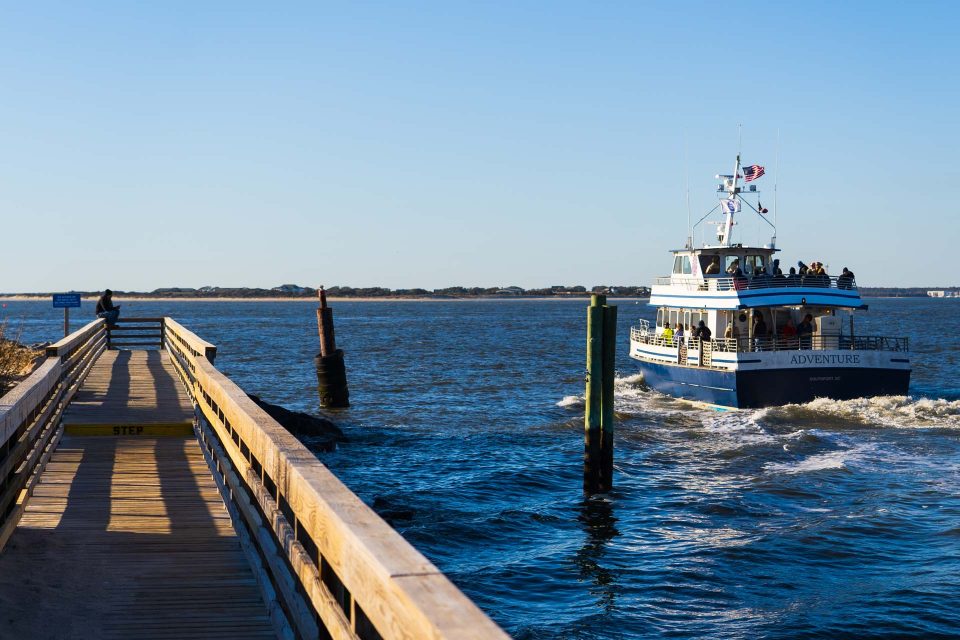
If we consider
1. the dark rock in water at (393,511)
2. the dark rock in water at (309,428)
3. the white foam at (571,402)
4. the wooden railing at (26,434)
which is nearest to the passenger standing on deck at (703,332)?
the white foam at (571,402)

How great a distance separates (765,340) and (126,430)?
65.6 feet

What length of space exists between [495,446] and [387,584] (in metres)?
20.7

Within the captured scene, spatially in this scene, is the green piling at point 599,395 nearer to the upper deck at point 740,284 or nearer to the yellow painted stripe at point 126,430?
the yellow painted stripe at point 126,430

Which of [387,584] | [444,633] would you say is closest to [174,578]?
[387,584]

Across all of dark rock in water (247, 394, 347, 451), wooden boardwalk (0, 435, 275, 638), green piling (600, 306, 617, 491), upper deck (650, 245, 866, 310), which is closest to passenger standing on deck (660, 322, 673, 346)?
upper deck (650, 245, 866, 310)

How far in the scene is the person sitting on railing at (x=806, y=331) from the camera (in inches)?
1104

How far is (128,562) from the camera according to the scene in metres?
6.67

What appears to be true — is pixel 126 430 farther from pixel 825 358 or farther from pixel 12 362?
pixel 825 358

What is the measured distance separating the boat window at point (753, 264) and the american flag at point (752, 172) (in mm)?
3249

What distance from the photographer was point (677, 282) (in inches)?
1256

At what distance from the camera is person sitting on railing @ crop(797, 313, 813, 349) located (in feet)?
92.0

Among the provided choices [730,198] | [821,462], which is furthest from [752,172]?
[821,462]

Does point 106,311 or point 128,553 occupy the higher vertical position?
point 106,311

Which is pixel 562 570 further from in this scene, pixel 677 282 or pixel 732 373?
pixel 677 282
